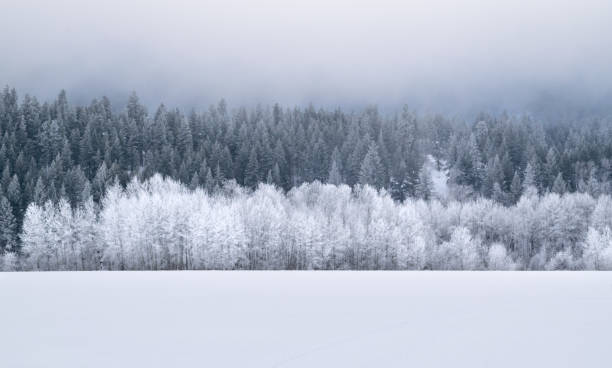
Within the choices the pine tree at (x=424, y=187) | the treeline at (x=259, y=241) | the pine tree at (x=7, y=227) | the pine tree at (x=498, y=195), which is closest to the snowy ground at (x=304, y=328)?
the treeline at (x=259, y=241)

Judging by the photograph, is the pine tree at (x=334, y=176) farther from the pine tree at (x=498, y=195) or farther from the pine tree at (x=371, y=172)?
the pine tree at (x=498, y=195)

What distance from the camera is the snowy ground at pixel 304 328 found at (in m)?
15.9

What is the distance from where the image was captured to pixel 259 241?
87.8 m

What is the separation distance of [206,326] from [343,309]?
730cm

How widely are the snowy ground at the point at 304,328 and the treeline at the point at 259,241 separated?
49.9m

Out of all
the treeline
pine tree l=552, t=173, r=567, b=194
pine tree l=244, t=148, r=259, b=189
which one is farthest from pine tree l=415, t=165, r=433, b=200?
pine tree l=244, t=148, r=259, b=189

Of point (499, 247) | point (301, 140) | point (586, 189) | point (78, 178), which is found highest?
point (301, 140)

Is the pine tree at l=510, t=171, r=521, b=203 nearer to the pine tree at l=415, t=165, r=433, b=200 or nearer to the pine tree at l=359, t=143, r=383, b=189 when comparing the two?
the pine tree at l=415, t=165, r=433, b=200

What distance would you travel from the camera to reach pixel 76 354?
1623 centimetres

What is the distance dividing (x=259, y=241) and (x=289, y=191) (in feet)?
138

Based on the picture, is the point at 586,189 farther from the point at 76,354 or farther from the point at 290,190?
the point at 76,354

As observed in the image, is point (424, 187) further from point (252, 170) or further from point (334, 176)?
point (252, 170)

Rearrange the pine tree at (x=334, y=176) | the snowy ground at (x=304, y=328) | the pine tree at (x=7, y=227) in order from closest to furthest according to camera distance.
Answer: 1. the snowy ground at (x=304, y=328)
2. the pine tree at (x=7, y=227)
3. the pine tree at (x=334, y=176)

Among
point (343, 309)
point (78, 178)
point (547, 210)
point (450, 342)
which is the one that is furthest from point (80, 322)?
point (547, 210)
